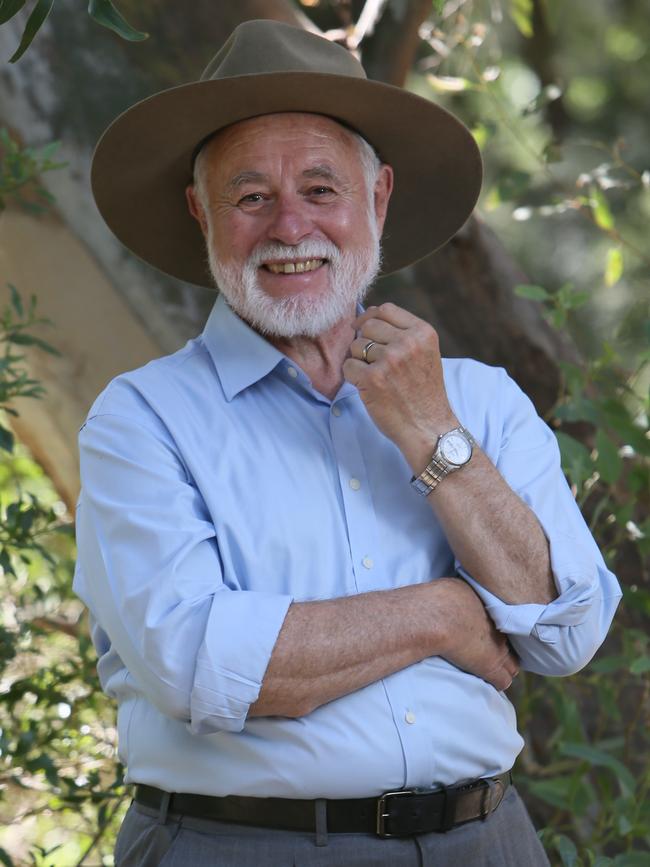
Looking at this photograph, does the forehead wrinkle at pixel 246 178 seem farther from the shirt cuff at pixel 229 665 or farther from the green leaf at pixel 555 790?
the green leaf at pixel 555 790

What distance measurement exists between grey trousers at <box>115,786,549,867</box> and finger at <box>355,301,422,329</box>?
86 centimetres

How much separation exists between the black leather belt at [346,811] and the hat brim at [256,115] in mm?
1263

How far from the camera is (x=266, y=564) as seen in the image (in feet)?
6.66

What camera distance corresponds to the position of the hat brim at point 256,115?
2334mm

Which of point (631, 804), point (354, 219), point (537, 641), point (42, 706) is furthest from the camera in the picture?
point (42, 706)

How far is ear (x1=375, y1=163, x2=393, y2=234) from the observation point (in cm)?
259

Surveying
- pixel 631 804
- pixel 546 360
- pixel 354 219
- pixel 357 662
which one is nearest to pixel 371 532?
pixel 357 662

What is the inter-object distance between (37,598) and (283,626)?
171 cm

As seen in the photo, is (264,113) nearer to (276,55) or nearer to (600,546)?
(276,55)

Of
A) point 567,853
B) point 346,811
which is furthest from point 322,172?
point 567,853

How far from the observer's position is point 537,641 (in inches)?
81.3

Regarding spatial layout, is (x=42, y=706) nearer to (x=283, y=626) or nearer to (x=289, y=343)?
(x=289, y=343)

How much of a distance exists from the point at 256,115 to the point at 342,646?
1.07 m

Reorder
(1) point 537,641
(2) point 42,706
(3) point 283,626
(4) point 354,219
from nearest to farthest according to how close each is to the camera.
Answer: (3) point 283,626, (1) point 537,641, (4) point 354,219, (2) point 42,706
